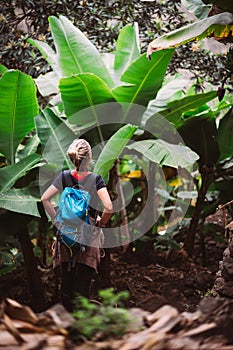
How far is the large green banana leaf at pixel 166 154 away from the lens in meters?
3.76

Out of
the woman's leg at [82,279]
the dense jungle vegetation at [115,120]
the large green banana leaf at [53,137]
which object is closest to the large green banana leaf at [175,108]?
the dense jungle vegetation at [115,120]

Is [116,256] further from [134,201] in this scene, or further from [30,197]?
[30,197]

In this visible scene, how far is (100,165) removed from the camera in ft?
12.4

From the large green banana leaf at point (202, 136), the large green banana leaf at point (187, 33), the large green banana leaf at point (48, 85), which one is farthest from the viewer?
the large green banana leaf at point (202, 136)

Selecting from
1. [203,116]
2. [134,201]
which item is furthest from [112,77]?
[134,201]

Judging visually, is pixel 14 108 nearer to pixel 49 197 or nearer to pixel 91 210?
pixel 49 197

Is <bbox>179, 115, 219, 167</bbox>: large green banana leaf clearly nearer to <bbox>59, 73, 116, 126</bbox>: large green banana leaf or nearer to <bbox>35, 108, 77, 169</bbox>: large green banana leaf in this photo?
<bbox>59, 73, 116, 126</bbox>: large green banana leaf

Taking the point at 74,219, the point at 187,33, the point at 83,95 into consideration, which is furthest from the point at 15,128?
the point at 187,33

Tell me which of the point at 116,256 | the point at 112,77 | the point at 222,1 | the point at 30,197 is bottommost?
the point at 116,256

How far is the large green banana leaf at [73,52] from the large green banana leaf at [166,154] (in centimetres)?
71

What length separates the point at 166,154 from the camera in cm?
380

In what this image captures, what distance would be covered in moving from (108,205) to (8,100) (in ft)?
4.13

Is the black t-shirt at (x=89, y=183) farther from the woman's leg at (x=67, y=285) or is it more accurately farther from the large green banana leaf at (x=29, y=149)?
the large green banana leaf at (x=29, y=149)

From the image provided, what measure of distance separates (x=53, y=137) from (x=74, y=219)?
106 cm
